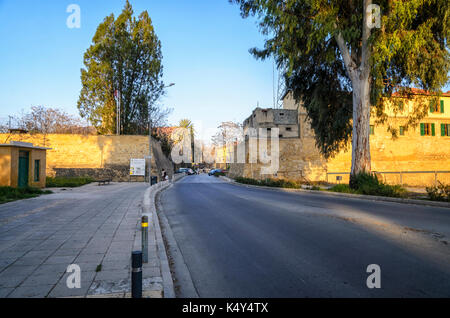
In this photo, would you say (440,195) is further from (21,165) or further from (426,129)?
(426,129)

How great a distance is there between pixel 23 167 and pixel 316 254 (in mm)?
21456

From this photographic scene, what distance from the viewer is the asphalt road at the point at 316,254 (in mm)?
3660

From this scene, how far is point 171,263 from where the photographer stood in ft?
16.4

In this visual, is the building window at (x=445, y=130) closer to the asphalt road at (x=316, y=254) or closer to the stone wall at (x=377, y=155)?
the stone wall at (x=377, y=155)

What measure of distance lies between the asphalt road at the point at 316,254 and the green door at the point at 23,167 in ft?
52.9

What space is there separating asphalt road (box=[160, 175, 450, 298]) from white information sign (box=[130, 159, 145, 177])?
Result: 1079 inches

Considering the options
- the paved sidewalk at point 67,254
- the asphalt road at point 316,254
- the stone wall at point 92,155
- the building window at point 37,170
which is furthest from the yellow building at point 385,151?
the paved sidewalk at point 67,254

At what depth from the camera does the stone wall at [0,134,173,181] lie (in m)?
35.3

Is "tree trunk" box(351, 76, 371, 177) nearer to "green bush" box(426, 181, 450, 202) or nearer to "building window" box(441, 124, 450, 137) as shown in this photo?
"green bush" box(426, 181, 450, 202)

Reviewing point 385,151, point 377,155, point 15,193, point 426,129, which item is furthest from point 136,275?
point 426,129

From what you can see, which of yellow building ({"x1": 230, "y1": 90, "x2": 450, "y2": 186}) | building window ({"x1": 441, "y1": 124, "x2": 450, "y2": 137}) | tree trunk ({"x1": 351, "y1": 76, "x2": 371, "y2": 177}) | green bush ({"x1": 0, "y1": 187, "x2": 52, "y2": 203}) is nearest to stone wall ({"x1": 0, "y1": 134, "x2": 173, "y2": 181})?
yellow building ({"x1": 230, "y1": 90, "x2": 450, "y2": 186})

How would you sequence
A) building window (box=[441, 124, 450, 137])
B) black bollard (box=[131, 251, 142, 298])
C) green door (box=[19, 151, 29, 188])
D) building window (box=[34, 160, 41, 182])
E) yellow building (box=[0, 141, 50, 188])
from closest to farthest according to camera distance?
black bollard (box=[131, 251, 142, 298]) < yellow building (box=[0, 141, 50, 188]) < green door (box=[19, 151, 29, 188]) < building window (box=[34, 160, 41, 182]) < building window (box=[441, 124, 450, 137])

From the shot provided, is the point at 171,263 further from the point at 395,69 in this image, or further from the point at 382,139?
the point at 382,139
